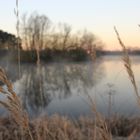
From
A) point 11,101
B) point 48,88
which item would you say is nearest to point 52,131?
point 11,101

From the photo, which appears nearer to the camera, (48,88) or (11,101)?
(11,101)

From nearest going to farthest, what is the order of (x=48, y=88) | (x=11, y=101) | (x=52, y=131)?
(x=11, y=101) → (x=52, y=131) → (x=48, y=88)

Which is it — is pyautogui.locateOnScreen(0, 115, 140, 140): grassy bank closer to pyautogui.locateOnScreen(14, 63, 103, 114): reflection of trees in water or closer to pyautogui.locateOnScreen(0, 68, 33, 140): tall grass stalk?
pyautogui.locateOnScreen(14, 63, 103, 114): reflection of trees in water

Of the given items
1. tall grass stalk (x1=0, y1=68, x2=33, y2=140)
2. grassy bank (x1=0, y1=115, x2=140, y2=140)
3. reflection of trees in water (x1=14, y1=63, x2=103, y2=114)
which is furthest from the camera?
reflection of trees in water (x1=14, y1=63, x2=103, y2=114)

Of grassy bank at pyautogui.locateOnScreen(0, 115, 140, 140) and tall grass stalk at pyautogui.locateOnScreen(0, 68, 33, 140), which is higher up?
tall grass stalk at pyautogui.locateOnScreen(0, 68, 33, 140)

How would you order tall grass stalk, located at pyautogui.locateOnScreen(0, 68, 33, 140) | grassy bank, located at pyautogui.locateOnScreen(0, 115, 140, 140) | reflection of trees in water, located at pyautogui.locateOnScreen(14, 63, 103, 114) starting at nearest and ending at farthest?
tall grass stalk, located at pyautogui.locateOnScreen(0, 68, 33, 140) < grassy bank, located at pyautogui.locateOnScreen(0, 115, 140, 140) < reflection of trees in water, located at pyautogui.locateOnScreen(14, 63, 103, 114)

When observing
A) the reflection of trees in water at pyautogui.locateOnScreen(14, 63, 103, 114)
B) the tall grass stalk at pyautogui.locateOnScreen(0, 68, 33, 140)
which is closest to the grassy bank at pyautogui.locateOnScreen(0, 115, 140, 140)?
the reflection of trees in water at pyautogui.locateOnScreen(14, 63, 103, 114)

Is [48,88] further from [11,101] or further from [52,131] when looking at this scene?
[11,101]

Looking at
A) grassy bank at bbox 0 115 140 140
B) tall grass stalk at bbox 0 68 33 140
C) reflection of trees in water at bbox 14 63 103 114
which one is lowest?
reflection of trees in water at bbox 14 63 103 114

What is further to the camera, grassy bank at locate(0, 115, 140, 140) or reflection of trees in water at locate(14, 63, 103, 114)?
reflection of trees in water at locate(14, 63, 103, 114)

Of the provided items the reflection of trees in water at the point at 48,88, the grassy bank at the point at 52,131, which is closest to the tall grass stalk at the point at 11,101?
the grassy bank at the point at 52,131

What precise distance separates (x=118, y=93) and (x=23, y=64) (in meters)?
23.2

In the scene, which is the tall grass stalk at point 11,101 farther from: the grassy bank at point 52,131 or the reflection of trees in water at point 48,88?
the reflection of trees in water at point 48,88

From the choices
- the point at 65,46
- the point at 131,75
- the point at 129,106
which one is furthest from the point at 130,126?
the point at 65,46
